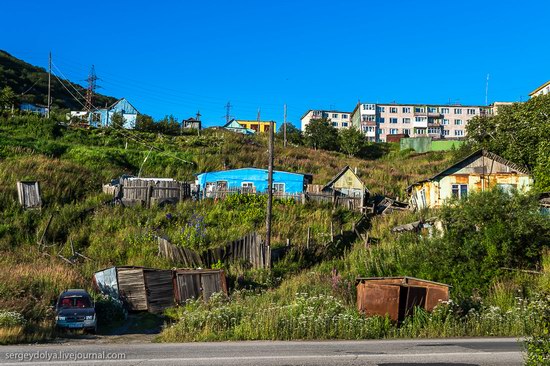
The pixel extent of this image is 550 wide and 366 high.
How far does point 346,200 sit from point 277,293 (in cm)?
1685

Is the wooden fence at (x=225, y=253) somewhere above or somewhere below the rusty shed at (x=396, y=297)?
above

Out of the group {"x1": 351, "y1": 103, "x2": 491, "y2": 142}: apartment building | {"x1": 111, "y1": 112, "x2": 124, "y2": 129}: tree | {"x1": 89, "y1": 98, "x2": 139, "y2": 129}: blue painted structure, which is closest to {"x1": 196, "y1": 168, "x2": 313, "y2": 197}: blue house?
{"x1": 111, "y1": 112, "x2": 124, "y2": 129}: tree

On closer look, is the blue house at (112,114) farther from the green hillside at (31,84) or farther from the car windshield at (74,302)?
the car windshield at (74,302)

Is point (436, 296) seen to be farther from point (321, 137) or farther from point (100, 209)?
point (321, 137)

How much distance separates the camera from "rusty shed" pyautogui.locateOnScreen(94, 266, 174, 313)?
1888cm

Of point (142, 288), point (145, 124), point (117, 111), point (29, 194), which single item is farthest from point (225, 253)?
point (117, 111)

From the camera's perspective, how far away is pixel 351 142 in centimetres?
7181

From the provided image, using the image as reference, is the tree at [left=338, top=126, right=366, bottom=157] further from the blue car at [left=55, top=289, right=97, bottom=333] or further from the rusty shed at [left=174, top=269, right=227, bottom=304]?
the blue car at [left=55, top=289, right=97, bottom=333]

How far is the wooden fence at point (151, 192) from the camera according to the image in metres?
31.7

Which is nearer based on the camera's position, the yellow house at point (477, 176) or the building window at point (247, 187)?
the building window at point (247, 187)

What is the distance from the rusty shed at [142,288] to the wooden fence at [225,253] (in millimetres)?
3570

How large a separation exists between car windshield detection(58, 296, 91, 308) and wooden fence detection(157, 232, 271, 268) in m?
7.06

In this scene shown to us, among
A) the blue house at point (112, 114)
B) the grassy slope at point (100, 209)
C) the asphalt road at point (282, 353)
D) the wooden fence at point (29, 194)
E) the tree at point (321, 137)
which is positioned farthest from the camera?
the tree at point (321, 137)

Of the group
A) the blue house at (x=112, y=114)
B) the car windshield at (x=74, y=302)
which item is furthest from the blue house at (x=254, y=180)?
the blue house at (x=112, y=114)
